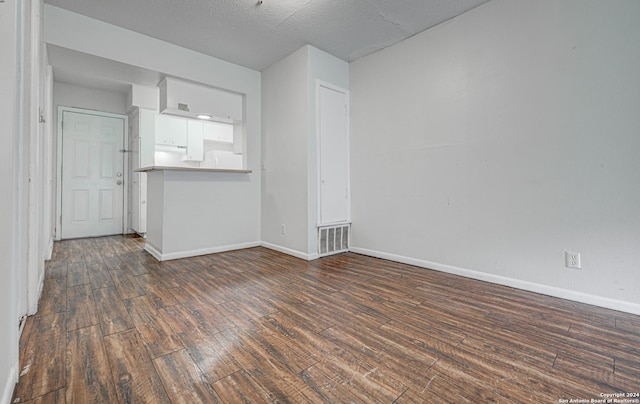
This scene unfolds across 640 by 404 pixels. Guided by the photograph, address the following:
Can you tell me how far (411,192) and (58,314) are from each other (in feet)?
10.1

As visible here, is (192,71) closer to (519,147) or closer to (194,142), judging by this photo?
(194,142)

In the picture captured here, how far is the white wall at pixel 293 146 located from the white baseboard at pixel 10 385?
2.43 m

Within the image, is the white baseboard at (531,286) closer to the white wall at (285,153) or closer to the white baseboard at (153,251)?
the white wall at (285,153)

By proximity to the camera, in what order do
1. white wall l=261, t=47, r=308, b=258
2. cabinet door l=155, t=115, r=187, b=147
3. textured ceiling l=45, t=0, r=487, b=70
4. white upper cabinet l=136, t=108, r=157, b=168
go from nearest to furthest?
textured ceiling l=45, t=0, r=487, b=70, white wall l=261, t=47, r=308, b=258, white upper cabinet l=136, t=108, r=157, b=168, cabinet door l=155, t=115, r=187, b=147

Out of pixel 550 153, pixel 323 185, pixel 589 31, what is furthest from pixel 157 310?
pixel 589 31

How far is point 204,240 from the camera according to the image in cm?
356

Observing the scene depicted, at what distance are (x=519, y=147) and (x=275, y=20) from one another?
253cm

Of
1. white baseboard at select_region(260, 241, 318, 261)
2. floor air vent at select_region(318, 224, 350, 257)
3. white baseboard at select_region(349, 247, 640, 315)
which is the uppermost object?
floor air vent at select_region(318, 224, 350, 257)

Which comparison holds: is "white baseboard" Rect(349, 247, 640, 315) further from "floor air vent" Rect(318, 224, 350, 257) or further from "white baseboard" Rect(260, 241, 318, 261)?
"white baseboard" Rect(260, 241, 318, 261)

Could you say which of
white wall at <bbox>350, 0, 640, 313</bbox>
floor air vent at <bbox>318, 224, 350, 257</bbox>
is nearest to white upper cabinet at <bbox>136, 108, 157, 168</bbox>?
floor air vent at <bbox>318, 224, 350, 257</bbox>

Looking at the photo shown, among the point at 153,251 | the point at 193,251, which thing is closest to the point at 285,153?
the point at 193,251

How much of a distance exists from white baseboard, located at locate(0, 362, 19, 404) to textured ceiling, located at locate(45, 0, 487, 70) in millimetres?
2828

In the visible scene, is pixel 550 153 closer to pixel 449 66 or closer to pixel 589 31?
pixel 589 31

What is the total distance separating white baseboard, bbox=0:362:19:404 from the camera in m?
0.98
